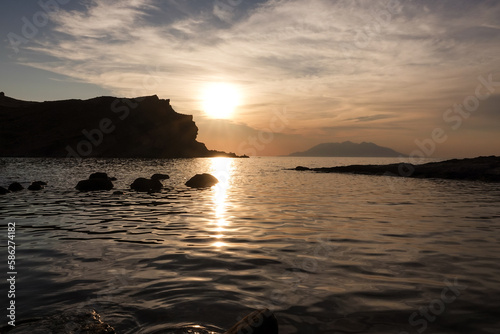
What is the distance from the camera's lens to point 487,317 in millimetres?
5156

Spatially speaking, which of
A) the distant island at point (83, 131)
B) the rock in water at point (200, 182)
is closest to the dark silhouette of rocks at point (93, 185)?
the rock in water at point (200, 182)

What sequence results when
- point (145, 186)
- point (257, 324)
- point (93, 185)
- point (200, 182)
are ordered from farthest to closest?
point (200, 182) < point (145, 186) < point (93, 185) < point (257, 324)

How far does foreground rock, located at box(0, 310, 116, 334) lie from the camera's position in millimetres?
4535

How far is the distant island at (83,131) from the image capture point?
165125mm

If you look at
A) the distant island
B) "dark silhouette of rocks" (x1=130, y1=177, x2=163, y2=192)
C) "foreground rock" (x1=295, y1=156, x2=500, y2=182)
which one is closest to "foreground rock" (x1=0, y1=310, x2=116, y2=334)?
"dark silhouette of rocks" (x1=130, y1=177, x2=163, y2=192)

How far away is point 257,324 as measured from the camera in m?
4.11

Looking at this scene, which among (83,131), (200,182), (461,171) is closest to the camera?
(200,182)

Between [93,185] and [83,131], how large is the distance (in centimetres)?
17286

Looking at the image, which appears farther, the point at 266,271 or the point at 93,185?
the point at 93,185

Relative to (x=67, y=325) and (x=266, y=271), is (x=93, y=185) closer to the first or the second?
(x=266, y=271)

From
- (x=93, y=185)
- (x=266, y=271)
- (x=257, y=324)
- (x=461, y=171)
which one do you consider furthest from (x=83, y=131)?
(x=257, y=324)

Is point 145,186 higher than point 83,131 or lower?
lower

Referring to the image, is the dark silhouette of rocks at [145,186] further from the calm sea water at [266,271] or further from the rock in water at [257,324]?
the rock in water at [257,324]

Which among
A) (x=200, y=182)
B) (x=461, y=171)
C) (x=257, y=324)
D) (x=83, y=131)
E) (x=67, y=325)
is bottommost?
Answer: (x=200, y=182)
